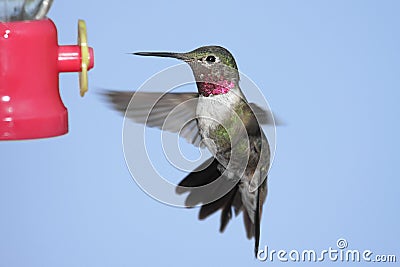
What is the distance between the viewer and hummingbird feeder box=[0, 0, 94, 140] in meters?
1.04

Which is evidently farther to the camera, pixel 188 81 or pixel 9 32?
pixel 188 81

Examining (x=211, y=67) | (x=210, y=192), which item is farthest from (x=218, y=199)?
(x=211, y=67)

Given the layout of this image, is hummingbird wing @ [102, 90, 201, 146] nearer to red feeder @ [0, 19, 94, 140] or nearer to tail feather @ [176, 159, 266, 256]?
tail feather @ [176, 159, 266, 256]

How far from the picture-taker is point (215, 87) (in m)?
1.41

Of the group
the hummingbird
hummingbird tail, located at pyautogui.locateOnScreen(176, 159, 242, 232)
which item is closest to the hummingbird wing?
the hummingbird

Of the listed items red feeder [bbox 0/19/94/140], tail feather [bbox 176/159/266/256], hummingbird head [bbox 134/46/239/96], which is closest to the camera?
red feeder [bbox 0/19/94/140]

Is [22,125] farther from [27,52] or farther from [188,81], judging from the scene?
[188,81]

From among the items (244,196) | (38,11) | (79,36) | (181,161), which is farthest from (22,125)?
(244,196)

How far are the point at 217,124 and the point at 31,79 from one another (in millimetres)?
456

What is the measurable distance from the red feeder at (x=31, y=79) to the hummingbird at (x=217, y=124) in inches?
9.3

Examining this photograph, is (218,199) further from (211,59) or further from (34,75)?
(34,75)

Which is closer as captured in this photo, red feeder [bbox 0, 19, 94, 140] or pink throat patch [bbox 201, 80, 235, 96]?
red feeder [bbox 0, 19, 94, 140]

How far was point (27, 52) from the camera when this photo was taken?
42.0 inches

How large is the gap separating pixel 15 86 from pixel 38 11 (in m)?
0.25
